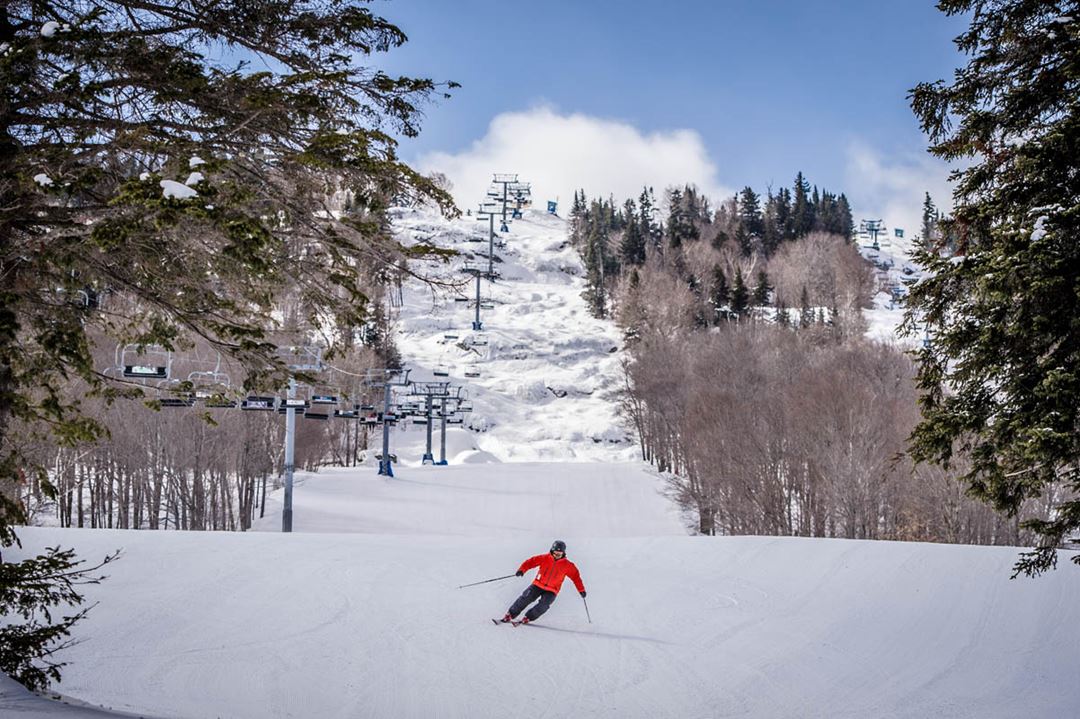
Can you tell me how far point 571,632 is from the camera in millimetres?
12867

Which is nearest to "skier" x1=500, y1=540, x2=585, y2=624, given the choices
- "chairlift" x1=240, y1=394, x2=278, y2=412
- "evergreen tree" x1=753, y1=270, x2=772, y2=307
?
"chairlift" x1=240, y1=394, x2=278, y2=412

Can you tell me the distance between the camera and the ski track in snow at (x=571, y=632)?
402 inches

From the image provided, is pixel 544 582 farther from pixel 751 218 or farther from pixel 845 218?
pixel 845 218

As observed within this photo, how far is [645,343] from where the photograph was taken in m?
60.6

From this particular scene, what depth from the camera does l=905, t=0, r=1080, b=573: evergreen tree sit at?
791cm

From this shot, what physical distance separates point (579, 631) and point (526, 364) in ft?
235

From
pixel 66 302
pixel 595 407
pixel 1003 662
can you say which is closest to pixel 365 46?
pixel 66 302

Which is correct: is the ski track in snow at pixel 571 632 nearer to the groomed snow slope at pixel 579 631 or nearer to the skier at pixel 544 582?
the groomed snow slope at pixel 579 631

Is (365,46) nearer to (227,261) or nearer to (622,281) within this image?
(227,261)

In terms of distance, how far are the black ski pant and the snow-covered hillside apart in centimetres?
3711

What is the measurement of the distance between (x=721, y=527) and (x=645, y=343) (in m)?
26.2

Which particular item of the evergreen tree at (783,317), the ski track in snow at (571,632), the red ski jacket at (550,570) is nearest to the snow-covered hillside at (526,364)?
the evergreen tree at (783,317)

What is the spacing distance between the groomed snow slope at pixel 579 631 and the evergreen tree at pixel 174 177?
460cm

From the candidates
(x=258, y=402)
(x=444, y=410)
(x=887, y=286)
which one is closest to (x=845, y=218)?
(x=887, y=286)
